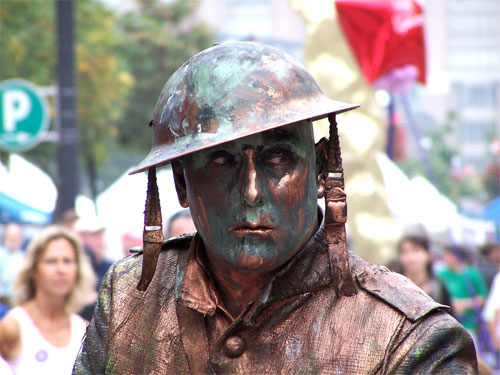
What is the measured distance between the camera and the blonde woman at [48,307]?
17.7 ft

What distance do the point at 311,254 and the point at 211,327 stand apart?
12.7 inches

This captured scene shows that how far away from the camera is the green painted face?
239cm

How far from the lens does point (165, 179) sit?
12695 millimetres

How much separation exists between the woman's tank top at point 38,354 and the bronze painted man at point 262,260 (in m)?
2.83

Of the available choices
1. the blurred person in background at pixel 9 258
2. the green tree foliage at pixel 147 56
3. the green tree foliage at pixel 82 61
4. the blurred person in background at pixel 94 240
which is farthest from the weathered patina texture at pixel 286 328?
the green tree foliage at pixel 147 56

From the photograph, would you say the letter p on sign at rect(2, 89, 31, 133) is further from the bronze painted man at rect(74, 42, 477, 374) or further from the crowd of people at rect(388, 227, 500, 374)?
the bronze painted man at rect(74, 42, 477, 374)

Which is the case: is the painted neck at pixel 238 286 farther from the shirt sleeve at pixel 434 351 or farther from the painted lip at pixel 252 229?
the shirt sleeve at pixel 434 351

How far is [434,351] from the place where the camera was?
92.0 inches

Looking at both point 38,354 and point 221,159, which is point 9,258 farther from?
point 221,159

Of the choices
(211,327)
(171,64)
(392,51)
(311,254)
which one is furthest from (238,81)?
(171,64)

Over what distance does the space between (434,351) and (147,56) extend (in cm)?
3230

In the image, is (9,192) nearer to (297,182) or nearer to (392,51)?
(392,51)

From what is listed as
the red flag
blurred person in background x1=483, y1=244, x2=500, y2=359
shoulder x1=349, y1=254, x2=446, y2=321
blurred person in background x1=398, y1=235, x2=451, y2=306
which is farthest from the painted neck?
the red flag

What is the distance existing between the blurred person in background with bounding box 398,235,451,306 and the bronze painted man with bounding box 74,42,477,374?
168 inches
